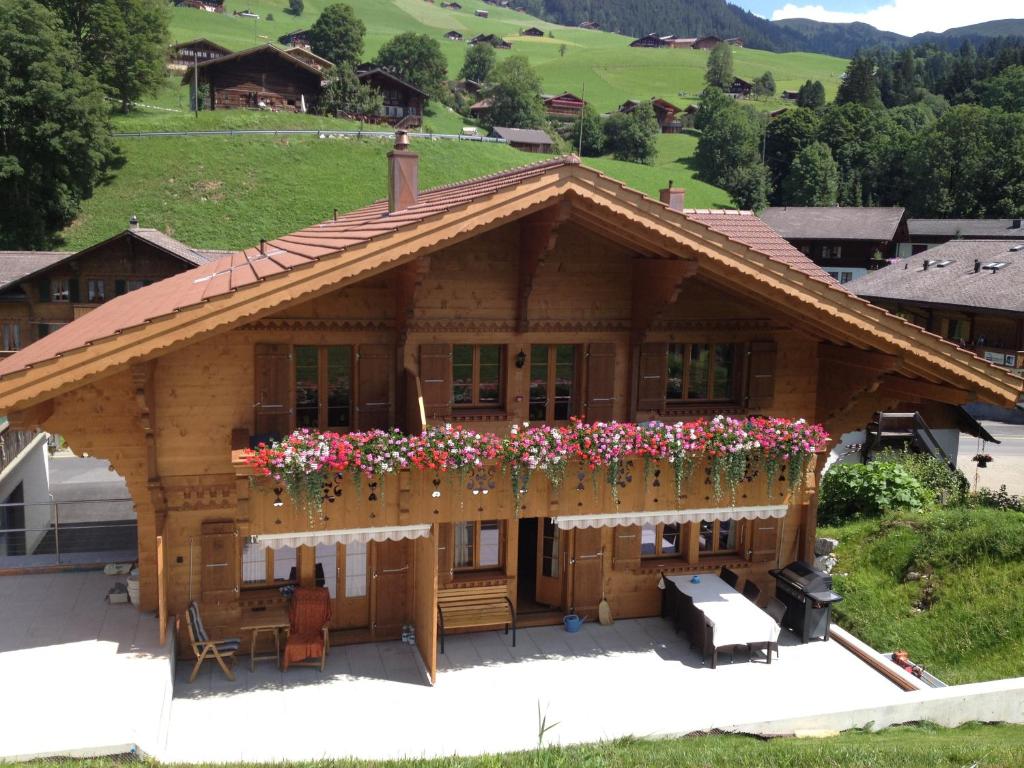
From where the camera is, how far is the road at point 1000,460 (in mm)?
26789

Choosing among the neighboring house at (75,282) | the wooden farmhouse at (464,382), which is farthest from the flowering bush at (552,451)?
the neighboring house at (75,282)

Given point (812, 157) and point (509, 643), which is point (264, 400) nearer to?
point (509, 643)

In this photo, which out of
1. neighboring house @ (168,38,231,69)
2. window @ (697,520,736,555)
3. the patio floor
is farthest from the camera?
neighboring house @ (168,38,231,69)

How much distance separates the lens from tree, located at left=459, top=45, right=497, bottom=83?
5876 inches

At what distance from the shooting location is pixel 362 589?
538 inches

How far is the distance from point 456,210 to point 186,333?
369cm

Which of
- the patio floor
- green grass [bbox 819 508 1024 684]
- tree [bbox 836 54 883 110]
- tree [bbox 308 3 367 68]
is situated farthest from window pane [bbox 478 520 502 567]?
A: tree [bbox 836 54 883 110]

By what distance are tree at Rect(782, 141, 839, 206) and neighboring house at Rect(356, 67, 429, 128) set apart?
152ft

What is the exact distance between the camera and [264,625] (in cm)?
1239

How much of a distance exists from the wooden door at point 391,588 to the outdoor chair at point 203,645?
7.10ft

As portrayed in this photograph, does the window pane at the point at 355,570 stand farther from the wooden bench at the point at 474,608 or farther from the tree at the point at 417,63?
the tree at the point at 417,63

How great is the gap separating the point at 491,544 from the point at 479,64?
148 m

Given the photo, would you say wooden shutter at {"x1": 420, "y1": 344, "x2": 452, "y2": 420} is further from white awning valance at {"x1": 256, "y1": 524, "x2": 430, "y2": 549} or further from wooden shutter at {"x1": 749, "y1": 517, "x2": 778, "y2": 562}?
wooden shutter at {"x1": 749, "y1": 517, "x2": 778, "y2": 562}

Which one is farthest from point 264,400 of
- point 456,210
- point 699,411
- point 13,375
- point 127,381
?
point 699,411
